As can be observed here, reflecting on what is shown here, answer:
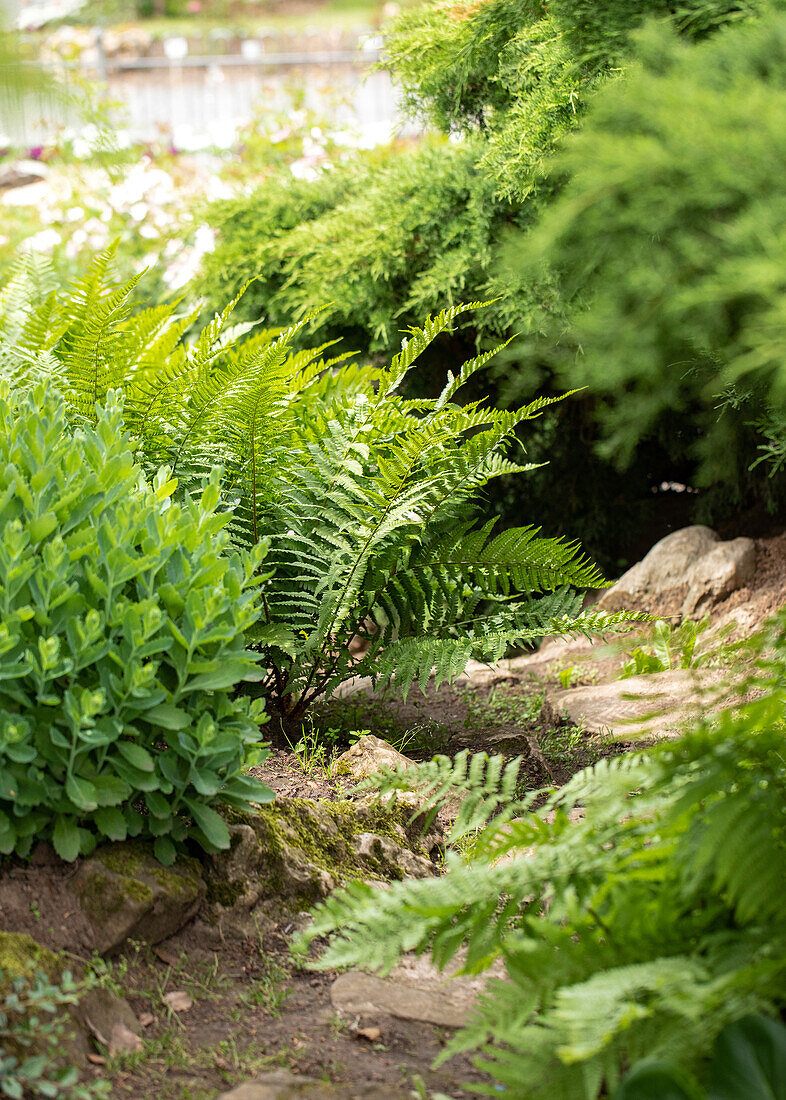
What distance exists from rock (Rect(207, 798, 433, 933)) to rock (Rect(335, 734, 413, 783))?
19 centimetres

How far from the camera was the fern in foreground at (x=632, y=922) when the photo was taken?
1368mm

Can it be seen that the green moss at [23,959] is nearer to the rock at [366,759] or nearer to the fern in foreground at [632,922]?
the fern in foreground at [632,922]

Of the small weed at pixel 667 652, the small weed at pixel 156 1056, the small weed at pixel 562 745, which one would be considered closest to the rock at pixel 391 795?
the small weed at pixel 562 745

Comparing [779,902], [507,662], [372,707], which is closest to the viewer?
[779,902]

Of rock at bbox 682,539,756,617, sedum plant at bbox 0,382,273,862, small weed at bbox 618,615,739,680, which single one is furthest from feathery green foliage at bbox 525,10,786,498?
rock at bbox 682,539,756,617

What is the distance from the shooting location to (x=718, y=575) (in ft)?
13.1

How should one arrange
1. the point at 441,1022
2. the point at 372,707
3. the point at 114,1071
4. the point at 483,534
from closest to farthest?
Answer: the point at 114,1071 < the point at 441,1022 < the point at 483,534 < the point at 372,707

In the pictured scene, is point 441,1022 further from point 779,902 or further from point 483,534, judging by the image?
point 483,534

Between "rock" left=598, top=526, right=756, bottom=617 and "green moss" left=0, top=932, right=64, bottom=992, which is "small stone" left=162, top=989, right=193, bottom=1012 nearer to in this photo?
"green moss" left=0, top=932, right=64, bottom=992

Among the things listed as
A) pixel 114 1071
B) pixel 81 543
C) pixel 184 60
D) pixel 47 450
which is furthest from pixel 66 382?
pixel 184 60

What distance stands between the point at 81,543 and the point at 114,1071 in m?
1.01

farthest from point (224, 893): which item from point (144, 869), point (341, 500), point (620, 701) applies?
point (620, 701)

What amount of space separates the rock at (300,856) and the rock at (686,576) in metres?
1.82

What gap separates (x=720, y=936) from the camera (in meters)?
1.48
